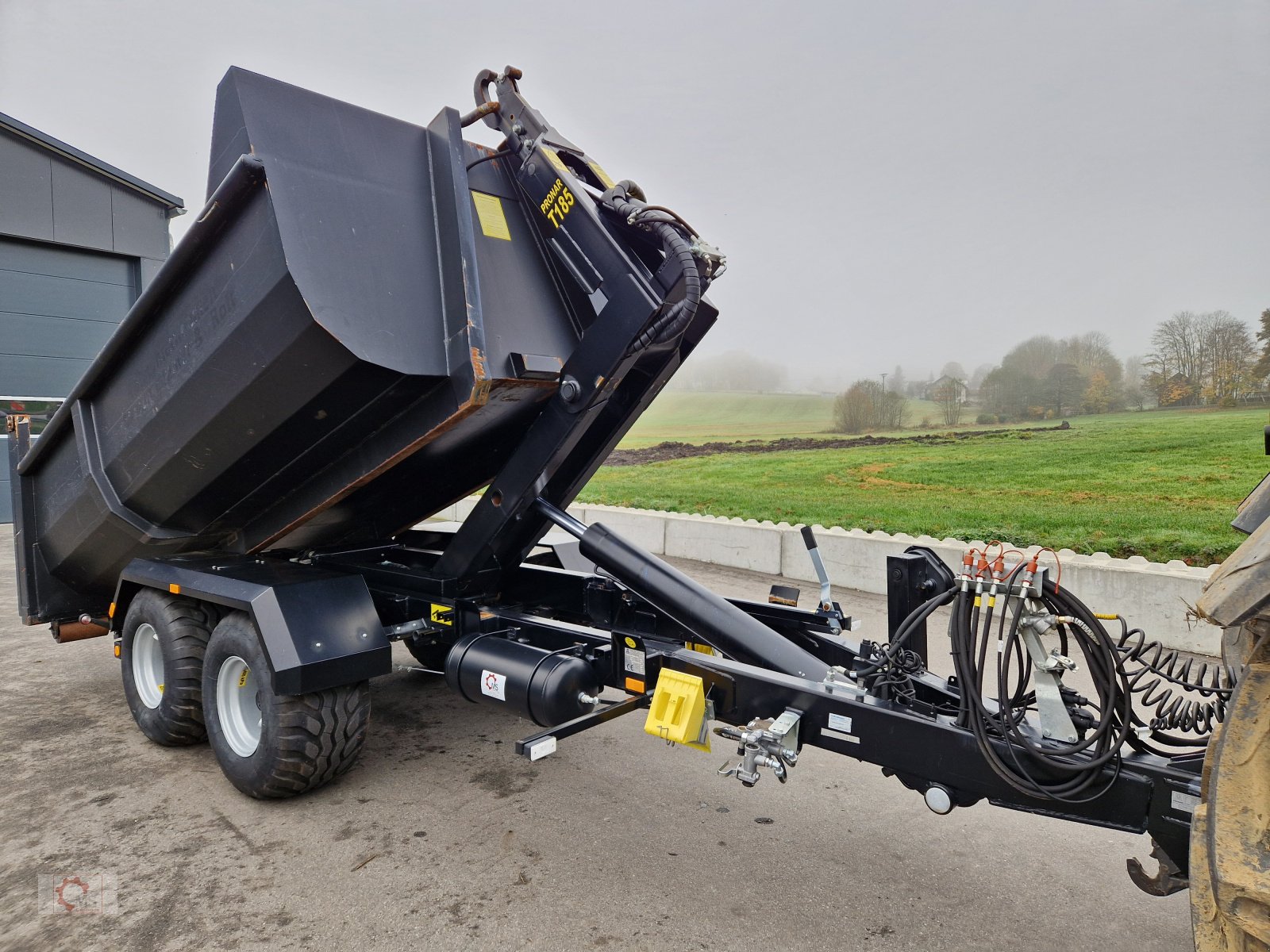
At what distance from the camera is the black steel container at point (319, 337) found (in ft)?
11.1

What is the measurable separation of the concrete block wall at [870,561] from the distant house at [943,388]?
2277 mm

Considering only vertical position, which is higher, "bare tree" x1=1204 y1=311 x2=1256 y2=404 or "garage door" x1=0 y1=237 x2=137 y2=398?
"garage door" x1=0 y1=237 x2=137 y2=398

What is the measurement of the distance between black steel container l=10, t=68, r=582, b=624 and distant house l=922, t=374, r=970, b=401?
7260mm

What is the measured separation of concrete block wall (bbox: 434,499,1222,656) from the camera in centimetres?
619

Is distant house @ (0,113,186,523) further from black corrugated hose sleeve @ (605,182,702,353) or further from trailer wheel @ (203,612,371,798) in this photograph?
black corrugated hose sleeve @ (605,182,702,353)

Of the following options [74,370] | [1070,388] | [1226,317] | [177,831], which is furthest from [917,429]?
[74,370]

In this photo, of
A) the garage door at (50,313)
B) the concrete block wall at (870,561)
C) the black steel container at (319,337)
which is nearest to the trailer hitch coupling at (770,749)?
the concrete block wall at (870,561)

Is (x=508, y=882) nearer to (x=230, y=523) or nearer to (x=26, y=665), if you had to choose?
(x=230, y=523)

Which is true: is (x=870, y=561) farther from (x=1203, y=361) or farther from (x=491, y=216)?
(x=491, y=216)

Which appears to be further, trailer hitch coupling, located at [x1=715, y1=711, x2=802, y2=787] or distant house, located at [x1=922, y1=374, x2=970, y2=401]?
distant house, located at [x1=922, y1=374, x2=970, y2=401]

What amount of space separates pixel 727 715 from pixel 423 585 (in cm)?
194

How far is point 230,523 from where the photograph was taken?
15.4 ft

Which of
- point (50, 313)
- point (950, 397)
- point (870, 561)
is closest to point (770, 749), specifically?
point (870, 561)

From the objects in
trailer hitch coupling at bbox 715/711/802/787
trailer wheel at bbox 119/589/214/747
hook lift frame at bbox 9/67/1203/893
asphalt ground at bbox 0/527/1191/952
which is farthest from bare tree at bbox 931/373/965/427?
trailer wheel at bbox 119/589/214/747
